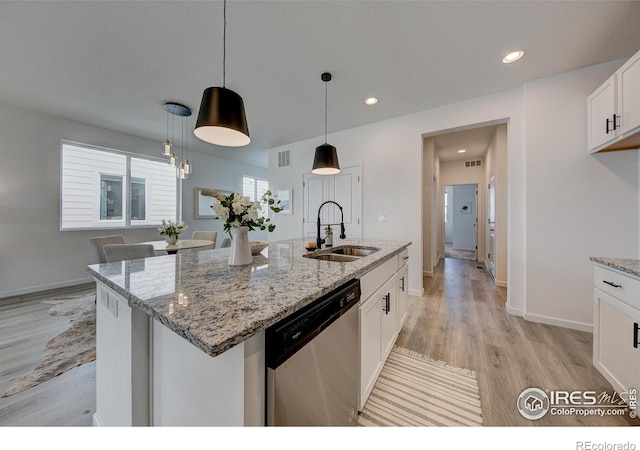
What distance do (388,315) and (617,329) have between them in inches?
52.9

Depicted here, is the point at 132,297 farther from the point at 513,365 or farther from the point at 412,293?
the point at 412,293

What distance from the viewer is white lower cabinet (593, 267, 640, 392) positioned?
1.27 m

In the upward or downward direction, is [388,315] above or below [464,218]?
below

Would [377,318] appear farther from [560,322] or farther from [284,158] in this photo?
[284,158]

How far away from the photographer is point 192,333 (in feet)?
2.01

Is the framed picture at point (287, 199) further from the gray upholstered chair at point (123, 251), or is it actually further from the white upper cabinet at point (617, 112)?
the white upper cabinet at point (617, 112)

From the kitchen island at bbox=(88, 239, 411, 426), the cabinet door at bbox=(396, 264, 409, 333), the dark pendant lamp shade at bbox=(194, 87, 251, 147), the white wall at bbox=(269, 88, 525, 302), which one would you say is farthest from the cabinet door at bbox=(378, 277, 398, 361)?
the white wall at bbox=(269, 88, 525, 302)

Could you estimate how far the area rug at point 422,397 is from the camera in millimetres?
1367

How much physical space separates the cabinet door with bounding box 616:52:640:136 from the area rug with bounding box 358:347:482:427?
2.29 meters

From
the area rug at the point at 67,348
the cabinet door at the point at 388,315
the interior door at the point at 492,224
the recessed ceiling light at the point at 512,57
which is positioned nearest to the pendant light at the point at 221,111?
the cabinet door at the point at 388,315

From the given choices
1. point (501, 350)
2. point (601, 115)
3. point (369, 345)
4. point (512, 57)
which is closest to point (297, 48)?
point (512, 57)

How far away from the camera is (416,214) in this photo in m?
3.49

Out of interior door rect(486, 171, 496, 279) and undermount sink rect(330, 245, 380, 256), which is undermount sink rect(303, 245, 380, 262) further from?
interior door rect(486, 171, 496, 279)

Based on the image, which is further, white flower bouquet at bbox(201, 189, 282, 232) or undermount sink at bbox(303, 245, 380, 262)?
undermount sink at bbox(303, 245, 380, 262)
